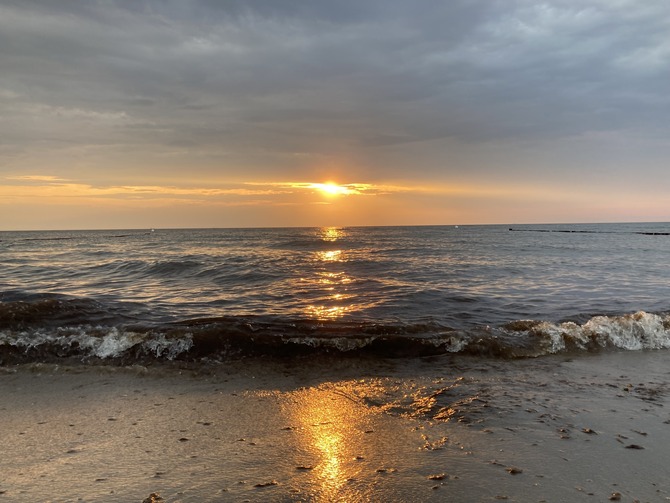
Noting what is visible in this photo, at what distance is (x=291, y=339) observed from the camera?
8258 mm

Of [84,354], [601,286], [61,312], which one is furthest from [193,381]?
[601,286]

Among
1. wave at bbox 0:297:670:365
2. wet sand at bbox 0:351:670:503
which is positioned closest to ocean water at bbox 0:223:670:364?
wave at bbox 0:297:670:365

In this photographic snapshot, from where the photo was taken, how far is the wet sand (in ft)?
11.0

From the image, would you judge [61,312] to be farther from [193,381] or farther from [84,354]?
[193,381]

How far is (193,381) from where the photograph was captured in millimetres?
6273

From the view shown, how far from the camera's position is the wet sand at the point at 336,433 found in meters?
3.34

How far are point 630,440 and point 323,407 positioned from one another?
3242 millimetres

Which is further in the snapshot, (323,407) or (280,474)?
(323,407)

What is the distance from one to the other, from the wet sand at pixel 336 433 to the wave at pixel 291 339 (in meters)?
0.87

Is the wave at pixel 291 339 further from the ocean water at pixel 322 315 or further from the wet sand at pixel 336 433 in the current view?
the wet sand at pixel 336 433

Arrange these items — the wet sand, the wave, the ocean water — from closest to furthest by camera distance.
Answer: the wet sand → the wave → the ocean water

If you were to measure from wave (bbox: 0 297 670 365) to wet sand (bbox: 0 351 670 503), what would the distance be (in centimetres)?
87

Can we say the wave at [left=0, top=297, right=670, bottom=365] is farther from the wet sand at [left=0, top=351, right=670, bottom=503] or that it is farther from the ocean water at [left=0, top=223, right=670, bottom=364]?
the wet sand at [left=0, top=351, right=670, bottom=503]

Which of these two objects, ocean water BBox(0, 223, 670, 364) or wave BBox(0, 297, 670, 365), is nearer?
wave BBox(0, 297, 670, 365)
